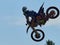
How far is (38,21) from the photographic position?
81.8 feet

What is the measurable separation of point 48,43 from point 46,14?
67.3 feet

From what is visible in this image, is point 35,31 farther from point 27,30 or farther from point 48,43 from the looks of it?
point 48,43

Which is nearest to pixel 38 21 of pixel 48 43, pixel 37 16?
pixel 37 16

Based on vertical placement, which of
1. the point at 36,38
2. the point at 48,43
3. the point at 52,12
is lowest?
the point at 36,38

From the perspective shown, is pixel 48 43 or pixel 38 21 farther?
pixel 48 43

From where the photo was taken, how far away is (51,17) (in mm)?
24812

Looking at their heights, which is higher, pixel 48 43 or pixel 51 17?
pixel 48 43

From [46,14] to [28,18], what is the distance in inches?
47.6

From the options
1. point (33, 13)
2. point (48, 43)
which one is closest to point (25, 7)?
point (33, 13)

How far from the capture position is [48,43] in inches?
1780

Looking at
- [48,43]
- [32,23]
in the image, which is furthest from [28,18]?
[48,43]

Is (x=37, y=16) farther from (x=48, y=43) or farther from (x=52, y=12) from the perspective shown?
(x=48, y=43)

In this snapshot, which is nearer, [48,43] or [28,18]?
[28,18]

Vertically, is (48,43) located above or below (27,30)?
above
